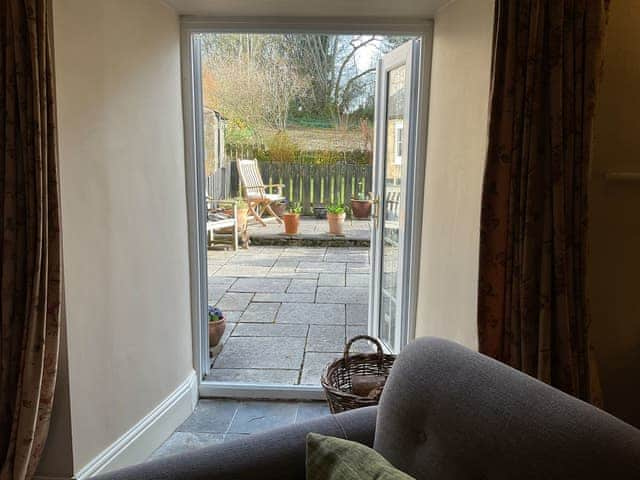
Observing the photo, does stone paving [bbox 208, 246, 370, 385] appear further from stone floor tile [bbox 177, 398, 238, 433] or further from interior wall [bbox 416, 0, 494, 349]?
interior wall [bbox 416, 0, 494, 349]

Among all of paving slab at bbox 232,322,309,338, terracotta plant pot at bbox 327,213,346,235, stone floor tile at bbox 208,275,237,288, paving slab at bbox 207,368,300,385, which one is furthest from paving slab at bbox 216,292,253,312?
terracotta plant pot at bbox 327,213,346,235

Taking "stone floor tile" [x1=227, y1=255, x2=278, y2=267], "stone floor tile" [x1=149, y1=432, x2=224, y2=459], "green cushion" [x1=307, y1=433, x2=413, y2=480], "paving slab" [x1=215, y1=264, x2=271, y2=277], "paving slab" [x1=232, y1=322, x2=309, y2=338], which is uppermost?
"green cushion" [x1=307, y1=433, x2=413, y2=480]

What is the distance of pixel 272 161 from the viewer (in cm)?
768

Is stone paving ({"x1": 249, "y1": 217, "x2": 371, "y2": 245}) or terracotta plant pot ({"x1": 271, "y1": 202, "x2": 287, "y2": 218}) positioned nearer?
stone paving ({"x1": 249, "y1": 217, "x2": 371, "y2": 245})

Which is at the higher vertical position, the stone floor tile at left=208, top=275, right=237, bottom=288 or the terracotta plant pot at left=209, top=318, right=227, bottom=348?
the terracotta plant pot at left=209, top=318, right=227, bottom=348

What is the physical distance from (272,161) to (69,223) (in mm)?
6205

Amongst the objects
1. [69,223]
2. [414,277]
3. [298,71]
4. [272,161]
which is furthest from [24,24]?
[272,161]

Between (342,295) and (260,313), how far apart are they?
34.6 inches

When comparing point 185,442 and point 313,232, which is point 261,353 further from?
point 313,232

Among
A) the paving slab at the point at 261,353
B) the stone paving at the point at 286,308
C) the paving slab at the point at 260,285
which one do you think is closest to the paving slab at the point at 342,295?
the stone paving at the point at 286,308

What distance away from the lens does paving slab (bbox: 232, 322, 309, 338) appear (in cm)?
358

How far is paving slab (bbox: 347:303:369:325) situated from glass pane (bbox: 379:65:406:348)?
75cm

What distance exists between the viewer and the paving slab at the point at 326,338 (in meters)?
3.35

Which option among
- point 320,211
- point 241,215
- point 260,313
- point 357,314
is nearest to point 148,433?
point 260,313
